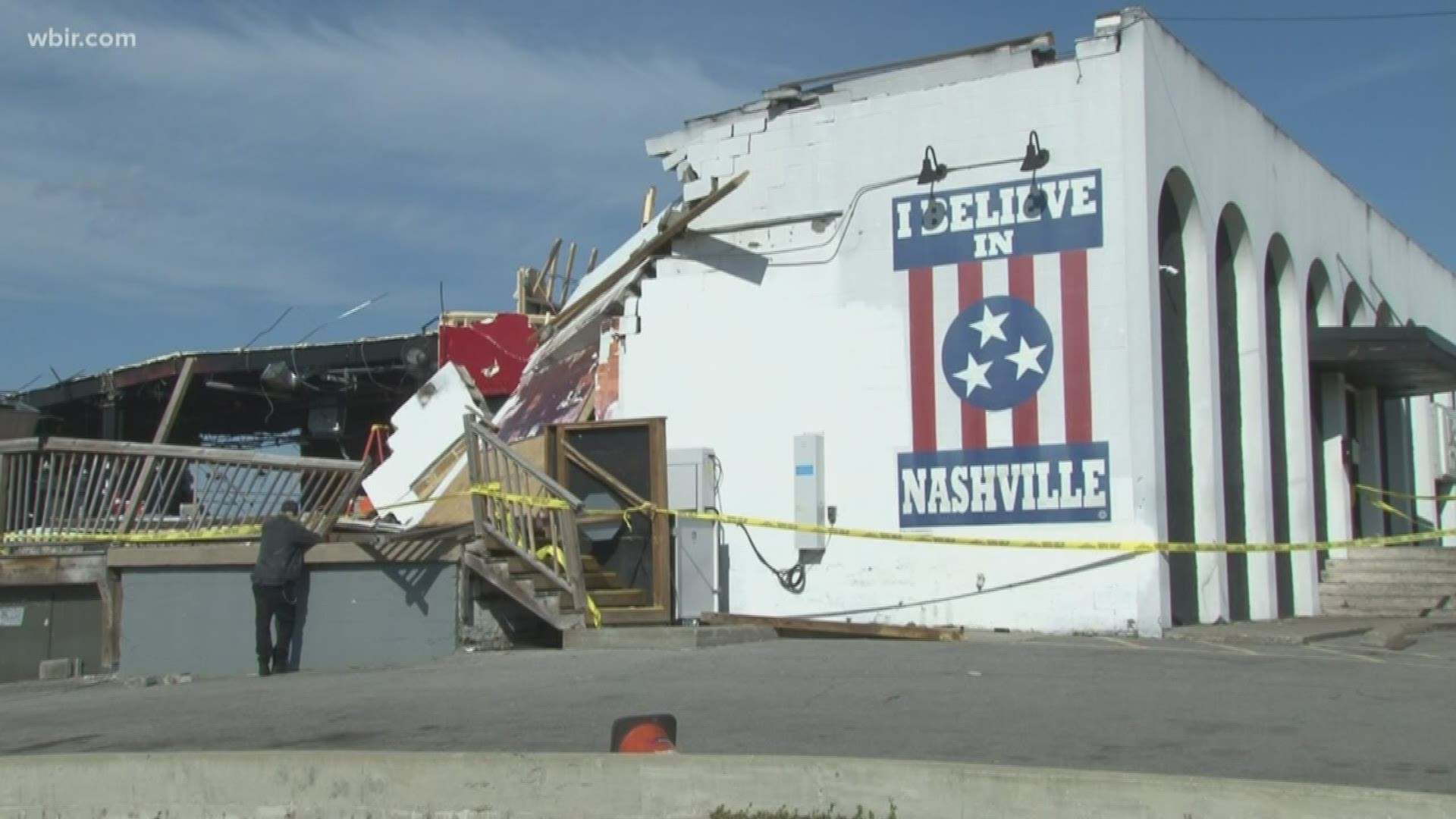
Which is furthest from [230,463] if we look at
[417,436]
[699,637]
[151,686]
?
[417,436]

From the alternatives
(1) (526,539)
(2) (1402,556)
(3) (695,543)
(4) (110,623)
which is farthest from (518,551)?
(2) (1402,556)

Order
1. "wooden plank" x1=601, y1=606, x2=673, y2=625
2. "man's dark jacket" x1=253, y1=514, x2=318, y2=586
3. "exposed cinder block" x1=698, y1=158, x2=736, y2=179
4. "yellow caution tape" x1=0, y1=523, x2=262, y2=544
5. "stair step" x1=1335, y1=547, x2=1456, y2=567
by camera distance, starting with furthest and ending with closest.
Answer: "stair step" x1=1335, y1=547, x2=1456, y2=567 < "exposed cinder block" x1=698, y1=158, x2=736, y2=179 < "yellow caution tape" x1=0, y1=523, x2=262, y2=544 < "wooden plank" x1=601, y1=606, x2=673, y2=625 < "man's dark jacket" x1=253, y1=514, x2=318, y2=586

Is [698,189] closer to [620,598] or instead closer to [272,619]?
[620,598]

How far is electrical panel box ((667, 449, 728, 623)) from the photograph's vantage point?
1664 centimetres

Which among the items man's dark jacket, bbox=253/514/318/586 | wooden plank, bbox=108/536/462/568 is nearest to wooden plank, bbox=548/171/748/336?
wooden plank, bbox=108/536/462/568

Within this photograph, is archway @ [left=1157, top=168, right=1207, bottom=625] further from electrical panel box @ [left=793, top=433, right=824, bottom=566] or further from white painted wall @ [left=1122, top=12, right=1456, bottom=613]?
electrical panel box @ [left=793, top=433, right=824, bottom=566]

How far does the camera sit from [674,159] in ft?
65.1

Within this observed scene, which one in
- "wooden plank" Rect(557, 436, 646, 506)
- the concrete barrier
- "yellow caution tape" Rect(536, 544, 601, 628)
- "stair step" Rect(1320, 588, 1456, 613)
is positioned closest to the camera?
the concrete barrier

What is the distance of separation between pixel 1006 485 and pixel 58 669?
34.2 ft

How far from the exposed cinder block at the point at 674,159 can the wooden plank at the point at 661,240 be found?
A: 944 millimetres

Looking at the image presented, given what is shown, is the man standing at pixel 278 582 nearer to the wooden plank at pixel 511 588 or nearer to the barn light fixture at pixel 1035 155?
the wooden plank at pixel 511 588

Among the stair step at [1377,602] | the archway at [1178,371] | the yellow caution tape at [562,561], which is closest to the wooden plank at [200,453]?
the yellow caution tape at [562,561]

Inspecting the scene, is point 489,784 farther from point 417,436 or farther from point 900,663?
point 417,436

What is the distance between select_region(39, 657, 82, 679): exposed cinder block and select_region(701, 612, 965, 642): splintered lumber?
6840mm
